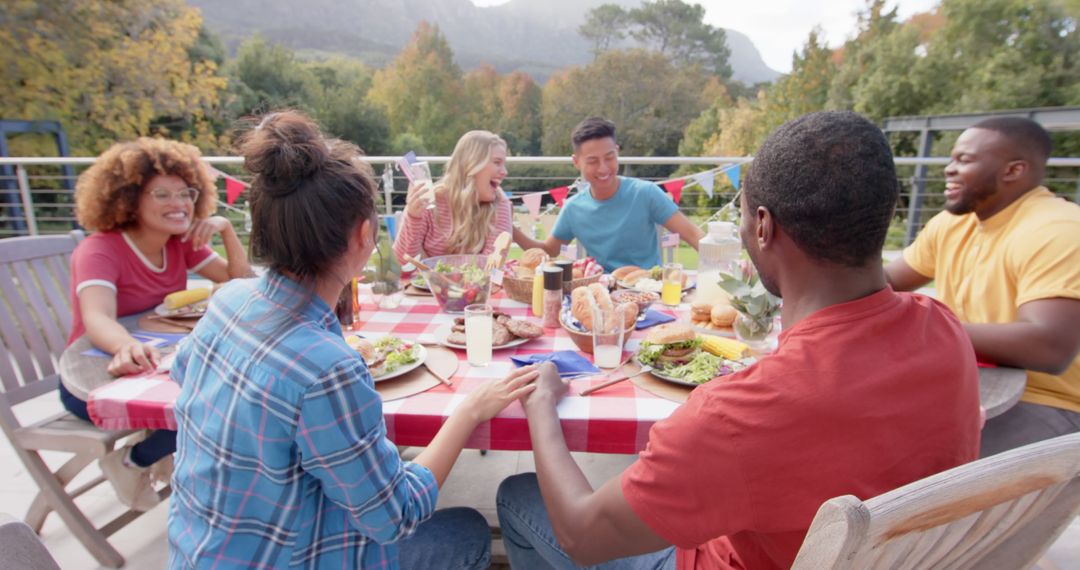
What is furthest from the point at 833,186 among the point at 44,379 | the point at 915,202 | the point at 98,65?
the point at 98,65

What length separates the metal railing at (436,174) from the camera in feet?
13.3

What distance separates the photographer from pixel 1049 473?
25.8 inches

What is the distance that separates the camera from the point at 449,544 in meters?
1.25

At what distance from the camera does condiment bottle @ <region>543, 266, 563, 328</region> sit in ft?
5.68

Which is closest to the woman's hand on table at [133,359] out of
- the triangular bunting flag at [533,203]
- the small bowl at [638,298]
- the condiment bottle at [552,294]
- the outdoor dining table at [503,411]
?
the outdoor dining table at [503,411]

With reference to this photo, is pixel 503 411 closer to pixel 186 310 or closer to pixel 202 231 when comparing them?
pixel 186 310

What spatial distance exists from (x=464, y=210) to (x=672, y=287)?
Answer: 126 cm

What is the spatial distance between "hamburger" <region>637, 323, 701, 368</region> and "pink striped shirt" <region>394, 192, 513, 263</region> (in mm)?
1487

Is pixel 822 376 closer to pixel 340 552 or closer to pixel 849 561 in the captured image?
pixel 849 561

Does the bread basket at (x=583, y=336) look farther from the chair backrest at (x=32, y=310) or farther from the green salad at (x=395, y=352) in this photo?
the chair backrest at (x=32, y=310)

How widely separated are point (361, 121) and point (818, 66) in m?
22.1

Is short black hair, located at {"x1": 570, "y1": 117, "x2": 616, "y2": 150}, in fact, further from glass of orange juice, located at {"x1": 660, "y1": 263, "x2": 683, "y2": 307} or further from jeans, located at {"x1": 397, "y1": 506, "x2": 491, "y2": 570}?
jeans, located at {"x1": 397, "y1": 506, "x2": 491, "y2": 570}

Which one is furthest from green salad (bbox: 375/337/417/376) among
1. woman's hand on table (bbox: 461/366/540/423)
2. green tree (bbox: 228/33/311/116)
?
green tree (bbox: 228/33/311/116)

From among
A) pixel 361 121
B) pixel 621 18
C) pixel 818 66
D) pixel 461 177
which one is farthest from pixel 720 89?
pixel 461 177
